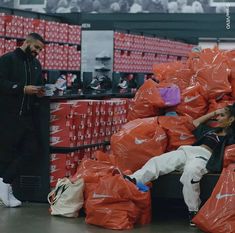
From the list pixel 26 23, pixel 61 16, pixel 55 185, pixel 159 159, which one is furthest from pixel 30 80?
pixel 61 16

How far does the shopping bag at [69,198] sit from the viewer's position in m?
5.48

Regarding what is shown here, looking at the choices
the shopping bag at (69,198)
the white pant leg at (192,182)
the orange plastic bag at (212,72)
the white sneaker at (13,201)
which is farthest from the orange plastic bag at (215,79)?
the white sneaker at (13,201)

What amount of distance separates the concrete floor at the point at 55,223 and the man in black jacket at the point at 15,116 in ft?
0.94

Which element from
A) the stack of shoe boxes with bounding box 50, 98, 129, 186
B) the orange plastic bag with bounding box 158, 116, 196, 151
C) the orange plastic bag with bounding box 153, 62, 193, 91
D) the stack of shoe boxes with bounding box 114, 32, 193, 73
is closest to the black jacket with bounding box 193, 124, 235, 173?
the orange plastic bag with bounding box 158, 116, 196, 151

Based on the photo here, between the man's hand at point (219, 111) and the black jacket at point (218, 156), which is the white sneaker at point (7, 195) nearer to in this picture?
the black jacket at point (218, 156)

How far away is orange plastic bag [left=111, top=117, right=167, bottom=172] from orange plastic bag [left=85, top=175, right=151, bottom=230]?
54 centimetres

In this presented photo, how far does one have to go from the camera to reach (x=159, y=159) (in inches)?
215

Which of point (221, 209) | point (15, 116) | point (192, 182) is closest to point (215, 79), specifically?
point (192, 182)

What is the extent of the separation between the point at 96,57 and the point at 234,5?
752 centimetres

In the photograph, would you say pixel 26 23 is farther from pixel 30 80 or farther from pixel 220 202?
pixel 220 202

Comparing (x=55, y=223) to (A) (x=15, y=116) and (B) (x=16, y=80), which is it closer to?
(A) (x=15, y=116)

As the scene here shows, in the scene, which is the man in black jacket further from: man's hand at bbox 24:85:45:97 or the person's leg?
the person's leg

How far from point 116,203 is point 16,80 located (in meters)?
1.57

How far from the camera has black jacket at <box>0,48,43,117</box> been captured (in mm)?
5866
